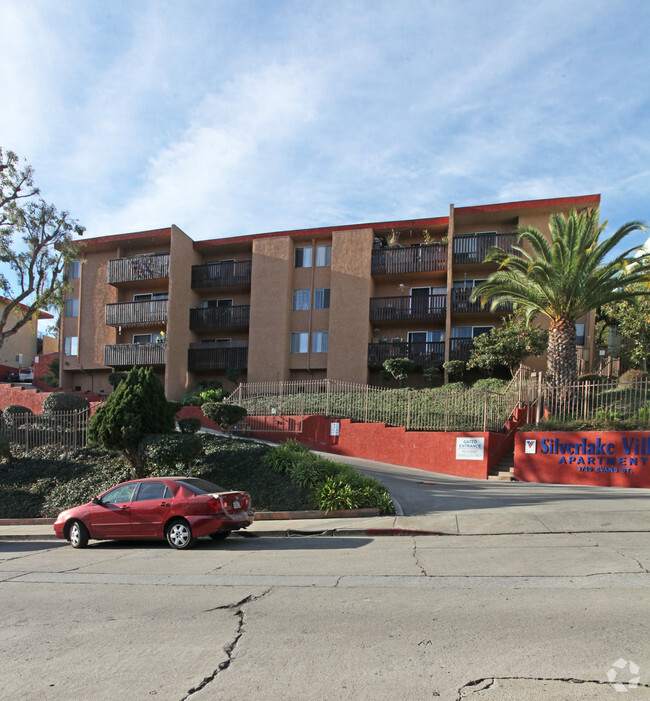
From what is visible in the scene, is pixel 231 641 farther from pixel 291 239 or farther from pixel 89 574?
pixel 291 239

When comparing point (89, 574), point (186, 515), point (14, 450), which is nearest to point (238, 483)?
point (186, 515)

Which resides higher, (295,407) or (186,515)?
(295,407)

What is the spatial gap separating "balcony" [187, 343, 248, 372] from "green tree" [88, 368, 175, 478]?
14303mm

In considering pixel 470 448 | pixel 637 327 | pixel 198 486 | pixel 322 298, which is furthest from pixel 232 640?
pixel 322 298

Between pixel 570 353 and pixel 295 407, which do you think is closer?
pixel 570 353

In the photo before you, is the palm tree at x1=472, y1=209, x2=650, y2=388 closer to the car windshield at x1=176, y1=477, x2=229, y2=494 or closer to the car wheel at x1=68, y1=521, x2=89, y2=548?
the car windshield at x1=176, y1=477, x2=229, y2=494

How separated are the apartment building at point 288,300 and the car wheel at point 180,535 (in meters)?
17.6

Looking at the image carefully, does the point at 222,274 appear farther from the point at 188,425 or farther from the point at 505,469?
the point at 505,469

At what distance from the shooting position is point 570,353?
19.7 meters

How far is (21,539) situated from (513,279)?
1674 centimetres

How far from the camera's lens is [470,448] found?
17.9 m

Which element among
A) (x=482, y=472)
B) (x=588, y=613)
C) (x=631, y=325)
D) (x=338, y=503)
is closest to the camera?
(x=588, y=613)

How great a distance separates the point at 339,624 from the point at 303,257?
25.8m

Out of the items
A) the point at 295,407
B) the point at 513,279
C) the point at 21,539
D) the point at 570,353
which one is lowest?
the point at 21,539
